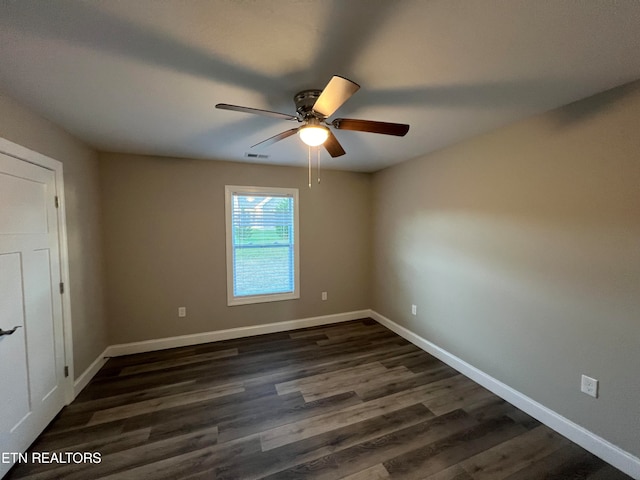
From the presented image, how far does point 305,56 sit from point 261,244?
8.49ft

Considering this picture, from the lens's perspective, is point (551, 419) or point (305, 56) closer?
point (305, 56)

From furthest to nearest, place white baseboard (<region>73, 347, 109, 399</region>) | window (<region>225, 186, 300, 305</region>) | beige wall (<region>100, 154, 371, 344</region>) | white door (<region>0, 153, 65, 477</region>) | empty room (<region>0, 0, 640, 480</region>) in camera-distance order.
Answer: window (<region>225, 186, 300, 305</region>) → beige wall (<region>100, 154, 371, 344</region>) → white baseboard (<region>73, 347, 109, 399</region>) → white door (<region>0, 153, 65, 477</region>) → empty room (<region>0, 0, 640, 480</region>)

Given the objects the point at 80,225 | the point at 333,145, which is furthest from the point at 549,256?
the point at 80,225

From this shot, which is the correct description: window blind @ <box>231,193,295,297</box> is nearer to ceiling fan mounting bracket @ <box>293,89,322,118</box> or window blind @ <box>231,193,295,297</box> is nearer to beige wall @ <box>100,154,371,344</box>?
beige wall @ <box>100,154,371,344</box>

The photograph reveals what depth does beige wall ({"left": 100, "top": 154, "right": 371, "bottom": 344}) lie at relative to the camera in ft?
9.75

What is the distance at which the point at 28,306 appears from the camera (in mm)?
1757

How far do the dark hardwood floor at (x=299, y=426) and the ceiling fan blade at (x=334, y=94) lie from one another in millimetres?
2206

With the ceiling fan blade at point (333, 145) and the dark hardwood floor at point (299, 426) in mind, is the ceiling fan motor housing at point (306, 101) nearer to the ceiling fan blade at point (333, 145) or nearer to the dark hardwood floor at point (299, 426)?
the ceiling fan blade at point (333, 145)

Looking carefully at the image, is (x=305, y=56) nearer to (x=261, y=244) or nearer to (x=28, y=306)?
(x=28, y=306)

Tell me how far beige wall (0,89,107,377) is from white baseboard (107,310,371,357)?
26cm

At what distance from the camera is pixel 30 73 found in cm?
141

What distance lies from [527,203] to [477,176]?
0.53m

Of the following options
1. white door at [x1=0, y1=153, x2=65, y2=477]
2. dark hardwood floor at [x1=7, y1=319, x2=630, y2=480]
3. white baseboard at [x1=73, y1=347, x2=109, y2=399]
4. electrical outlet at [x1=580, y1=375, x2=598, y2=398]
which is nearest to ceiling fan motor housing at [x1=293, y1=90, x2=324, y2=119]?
white door at [x1=0, y1=153, x2=65, y2=477]

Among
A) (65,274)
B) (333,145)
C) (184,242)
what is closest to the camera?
(333,145)
